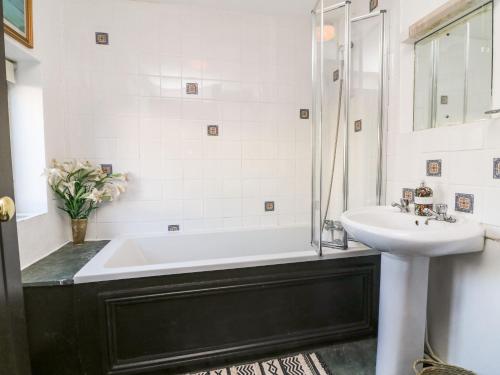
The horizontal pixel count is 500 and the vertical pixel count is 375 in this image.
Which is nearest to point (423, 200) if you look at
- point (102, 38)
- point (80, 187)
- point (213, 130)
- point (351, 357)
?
point (351, 357)

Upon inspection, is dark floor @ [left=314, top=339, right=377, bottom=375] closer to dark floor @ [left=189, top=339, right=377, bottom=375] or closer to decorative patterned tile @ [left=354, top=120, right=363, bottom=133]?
dark floor @ [left=189, top=339, right=377, bottom=375]

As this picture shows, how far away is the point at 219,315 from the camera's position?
55.0 inches

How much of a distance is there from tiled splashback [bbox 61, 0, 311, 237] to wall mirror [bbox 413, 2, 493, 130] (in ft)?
3.14

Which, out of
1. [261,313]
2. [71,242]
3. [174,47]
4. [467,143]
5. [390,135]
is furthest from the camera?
[174,47]

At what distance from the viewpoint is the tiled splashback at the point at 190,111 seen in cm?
191

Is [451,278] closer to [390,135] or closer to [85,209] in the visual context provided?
[390,135]

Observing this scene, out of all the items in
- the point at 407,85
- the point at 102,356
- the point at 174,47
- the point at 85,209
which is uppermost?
the point at 174,47

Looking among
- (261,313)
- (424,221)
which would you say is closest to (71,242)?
(261,313)

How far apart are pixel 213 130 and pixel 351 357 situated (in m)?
1.82

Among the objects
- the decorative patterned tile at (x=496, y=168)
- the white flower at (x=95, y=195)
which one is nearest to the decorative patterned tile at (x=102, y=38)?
the white flower at (x=95, y=195)

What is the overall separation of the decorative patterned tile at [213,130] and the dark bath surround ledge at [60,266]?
3.77 ft

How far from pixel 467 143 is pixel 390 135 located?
19.4 inches

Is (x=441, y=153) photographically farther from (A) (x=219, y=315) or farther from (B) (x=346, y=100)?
(A) (x=219, y=315)

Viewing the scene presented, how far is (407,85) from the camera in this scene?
5.08 ft
